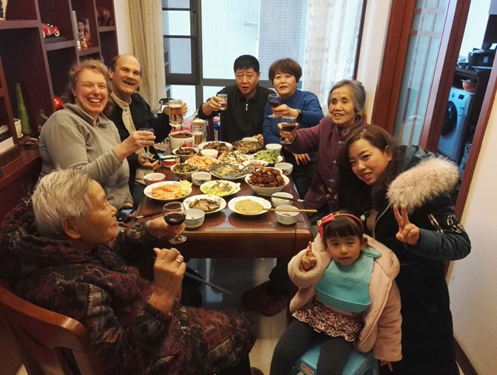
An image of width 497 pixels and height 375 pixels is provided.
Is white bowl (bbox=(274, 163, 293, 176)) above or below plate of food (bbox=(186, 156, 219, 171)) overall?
below

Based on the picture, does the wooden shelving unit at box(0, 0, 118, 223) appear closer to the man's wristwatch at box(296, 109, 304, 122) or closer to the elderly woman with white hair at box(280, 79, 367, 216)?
the elderly woman with white hair at box(280, 79, 367, 216)

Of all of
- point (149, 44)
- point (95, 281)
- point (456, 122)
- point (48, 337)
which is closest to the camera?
point (48, 337)

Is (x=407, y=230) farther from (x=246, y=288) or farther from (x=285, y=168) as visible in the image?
(x=246, y=288)

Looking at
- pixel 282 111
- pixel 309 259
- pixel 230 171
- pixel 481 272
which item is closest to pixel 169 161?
pixel 230 171

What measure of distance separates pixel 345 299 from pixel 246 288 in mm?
1073

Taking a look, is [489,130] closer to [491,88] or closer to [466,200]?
[491,88]

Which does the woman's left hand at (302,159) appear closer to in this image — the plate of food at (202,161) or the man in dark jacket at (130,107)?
the plate of food at (202,161)

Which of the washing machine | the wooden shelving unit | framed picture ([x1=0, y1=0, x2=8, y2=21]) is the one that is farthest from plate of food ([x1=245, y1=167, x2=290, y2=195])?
the washing machine

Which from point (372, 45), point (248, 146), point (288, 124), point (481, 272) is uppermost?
point (372, 45)

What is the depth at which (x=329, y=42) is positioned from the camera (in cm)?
382

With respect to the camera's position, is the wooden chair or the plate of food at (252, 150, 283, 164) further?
the plate of food at (252, 150, 283, 164)

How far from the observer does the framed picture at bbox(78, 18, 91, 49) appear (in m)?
2.91

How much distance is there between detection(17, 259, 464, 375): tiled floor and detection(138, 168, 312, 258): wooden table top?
69 cm

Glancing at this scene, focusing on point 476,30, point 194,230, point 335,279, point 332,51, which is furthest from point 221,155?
point 476,30
